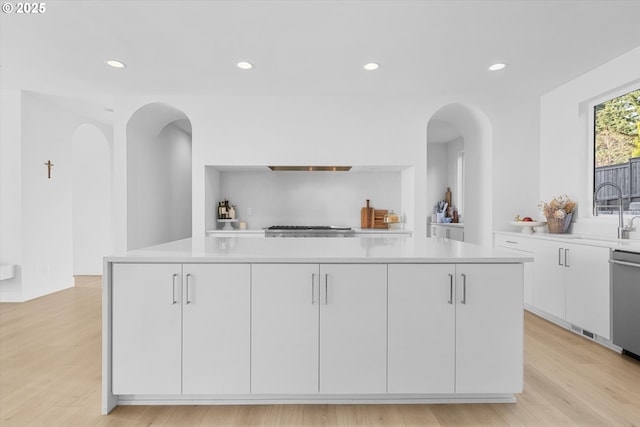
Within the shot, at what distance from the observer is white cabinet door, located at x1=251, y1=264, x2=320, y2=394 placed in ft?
6.31

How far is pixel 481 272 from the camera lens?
193 centimetres

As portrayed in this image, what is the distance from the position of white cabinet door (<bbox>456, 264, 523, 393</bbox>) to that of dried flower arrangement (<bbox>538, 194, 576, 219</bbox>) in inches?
93.8

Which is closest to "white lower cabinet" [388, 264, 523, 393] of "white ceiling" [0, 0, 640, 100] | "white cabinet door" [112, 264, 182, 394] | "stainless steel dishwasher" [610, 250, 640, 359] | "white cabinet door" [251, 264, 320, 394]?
"white cabinet door" [251, 264, 320, 394]

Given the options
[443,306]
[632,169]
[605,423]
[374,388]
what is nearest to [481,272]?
[443,306]

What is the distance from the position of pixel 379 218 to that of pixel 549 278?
218cm

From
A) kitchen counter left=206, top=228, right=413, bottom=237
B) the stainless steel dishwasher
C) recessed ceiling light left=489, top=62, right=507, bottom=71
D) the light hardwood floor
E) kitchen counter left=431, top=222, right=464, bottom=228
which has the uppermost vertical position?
recessed ceiling light left=489, top=62, right=507, bottom=71

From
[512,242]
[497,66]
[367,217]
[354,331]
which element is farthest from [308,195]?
[354,331]

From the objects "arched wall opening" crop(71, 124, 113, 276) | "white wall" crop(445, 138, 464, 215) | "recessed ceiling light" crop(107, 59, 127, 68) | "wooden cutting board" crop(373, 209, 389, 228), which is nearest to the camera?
"recessed ceiling light" crop(107, 59, 127, 68)

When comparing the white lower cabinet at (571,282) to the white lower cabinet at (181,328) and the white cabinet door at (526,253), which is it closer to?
the white cabinet door at (526,253)

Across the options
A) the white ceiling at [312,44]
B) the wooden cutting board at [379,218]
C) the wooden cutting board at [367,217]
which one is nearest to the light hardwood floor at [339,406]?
the wooden cutting board at [379,218]

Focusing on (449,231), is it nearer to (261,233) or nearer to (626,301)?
(261,233)

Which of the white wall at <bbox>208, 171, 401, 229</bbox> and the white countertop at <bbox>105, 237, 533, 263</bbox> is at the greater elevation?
the white wall at <bbox>208, 171, 401, 229</bbox>

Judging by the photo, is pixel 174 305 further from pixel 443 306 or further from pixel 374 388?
pixel 443 306

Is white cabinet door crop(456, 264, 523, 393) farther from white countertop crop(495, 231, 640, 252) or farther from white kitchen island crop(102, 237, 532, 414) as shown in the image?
white countertop crop(495, 231, 640, 252)
